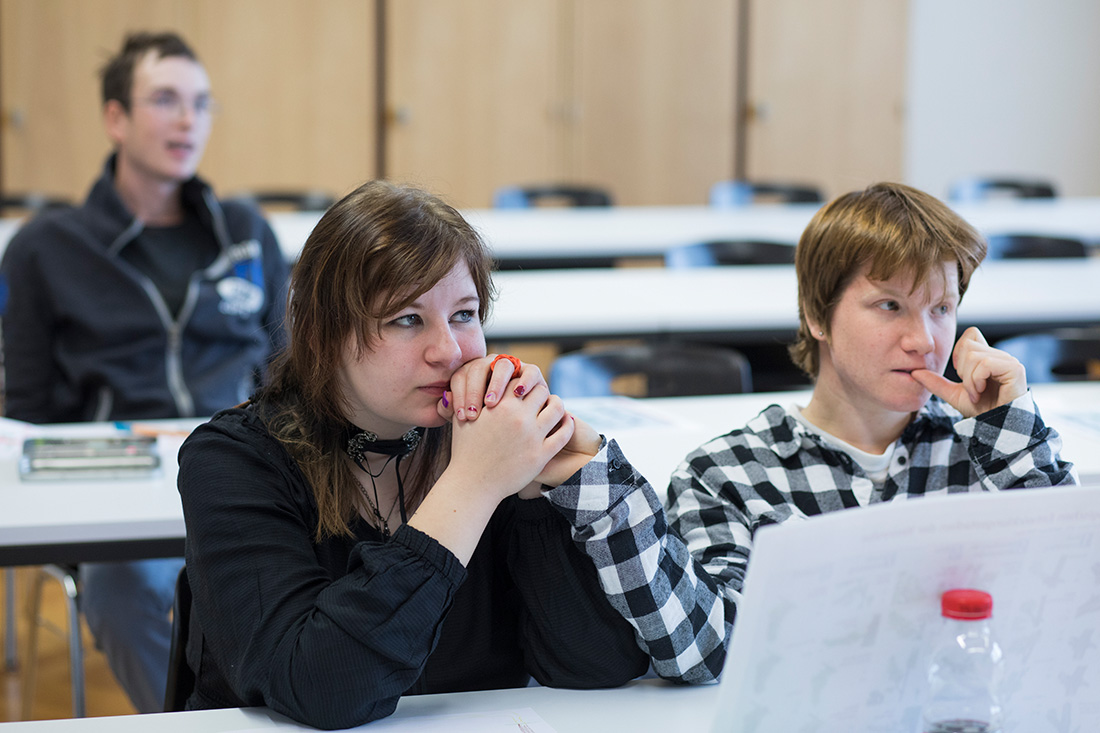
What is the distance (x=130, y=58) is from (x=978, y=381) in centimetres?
212

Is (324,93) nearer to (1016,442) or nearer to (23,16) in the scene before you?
(23,16)

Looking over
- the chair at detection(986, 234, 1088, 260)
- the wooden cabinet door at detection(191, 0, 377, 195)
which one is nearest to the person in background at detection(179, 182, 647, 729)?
the chair at detection(986, 234, 1088, 260)

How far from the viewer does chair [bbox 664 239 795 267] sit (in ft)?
12.4

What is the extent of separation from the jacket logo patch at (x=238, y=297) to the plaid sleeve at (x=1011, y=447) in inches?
67.9

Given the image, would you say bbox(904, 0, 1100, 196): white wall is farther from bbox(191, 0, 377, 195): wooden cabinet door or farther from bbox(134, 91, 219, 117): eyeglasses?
bbox(134, 91, 219, 117): eyeglasses

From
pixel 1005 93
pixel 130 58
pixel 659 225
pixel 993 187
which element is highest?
pixel 1005 93

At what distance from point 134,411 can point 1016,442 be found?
6.01 feet

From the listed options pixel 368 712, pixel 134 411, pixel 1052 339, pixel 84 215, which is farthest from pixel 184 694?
pixel 1052 339

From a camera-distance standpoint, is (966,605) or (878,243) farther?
(878,243)

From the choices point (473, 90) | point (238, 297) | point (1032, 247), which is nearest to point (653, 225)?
point (1032, 247)

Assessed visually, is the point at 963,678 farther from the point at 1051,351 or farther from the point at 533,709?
the point at 1051,351

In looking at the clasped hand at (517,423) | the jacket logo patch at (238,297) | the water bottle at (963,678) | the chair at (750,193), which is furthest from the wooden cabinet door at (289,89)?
the water bottle at (963,678)

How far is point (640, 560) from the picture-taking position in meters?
1.11

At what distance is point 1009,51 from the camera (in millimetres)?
7477
